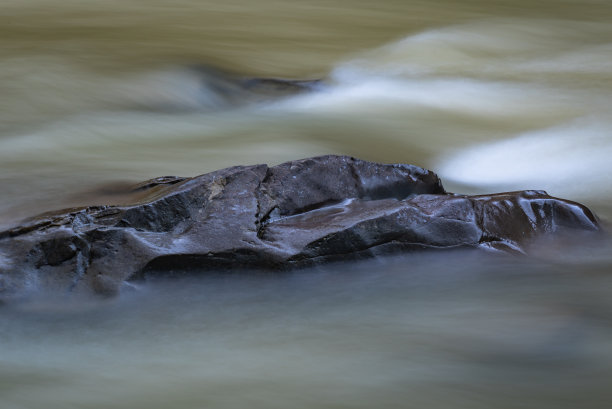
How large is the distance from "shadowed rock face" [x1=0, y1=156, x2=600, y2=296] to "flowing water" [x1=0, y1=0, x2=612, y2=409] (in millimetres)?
71

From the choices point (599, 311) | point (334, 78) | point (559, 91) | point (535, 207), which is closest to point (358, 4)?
point (334, 78)

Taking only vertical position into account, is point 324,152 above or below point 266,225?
above

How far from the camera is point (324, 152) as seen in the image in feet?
14.1

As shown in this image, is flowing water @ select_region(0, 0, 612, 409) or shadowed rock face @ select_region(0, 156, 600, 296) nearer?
flowing water @ select_region(0, 0, 612, 409)

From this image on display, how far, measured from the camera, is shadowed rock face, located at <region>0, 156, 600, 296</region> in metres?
2.54

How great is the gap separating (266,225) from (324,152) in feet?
5.23

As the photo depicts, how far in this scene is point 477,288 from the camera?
2631mm

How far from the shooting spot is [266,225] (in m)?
2.77

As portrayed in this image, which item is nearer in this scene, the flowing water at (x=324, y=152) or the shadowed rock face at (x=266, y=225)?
the flowing water at (x=324, y=152)

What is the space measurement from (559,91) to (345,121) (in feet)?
5.68

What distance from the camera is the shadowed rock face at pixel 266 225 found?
8.32 feet

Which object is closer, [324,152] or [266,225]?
[266,225]

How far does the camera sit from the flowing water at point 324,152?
2080mm

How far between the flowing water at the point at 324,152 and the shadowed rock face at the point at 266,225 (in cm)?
7
